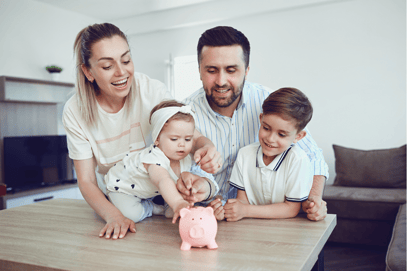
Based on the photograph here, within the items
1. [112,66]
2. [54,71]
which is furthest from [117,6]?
[112,66]

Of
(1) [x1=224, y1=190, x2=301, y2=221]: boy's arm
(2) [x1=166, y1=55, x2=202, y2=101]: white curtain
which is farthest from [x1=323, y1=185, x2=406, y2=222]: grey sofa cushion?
(2) [x1=166, y1=55, x2=202, y2=101]: white curtain

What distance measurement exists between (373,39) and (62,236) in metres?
4.50

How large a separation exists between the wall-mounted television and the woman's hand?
3699 millimetres

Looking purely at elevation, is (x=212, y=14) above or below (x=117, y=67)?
above

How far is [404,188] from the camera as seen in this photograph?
3773mm

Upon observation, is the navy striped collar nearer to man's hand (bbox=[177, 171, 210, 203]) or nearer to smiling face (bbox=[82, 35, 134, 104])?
man's hand (bbox=[177, 171, 210, 203])

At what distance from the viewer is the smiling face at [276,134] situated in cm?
132

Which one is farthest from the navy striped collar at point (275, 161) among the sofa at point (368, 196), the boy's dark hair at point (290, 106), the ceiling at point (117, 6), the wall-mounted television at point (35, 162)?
the ceiling at point (117, 6)

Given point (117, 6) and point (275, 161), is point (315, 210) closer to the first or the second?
point (275, 161)

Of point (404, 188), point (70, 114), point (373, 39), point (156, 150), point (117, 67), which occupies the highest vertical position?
point (373, 39)

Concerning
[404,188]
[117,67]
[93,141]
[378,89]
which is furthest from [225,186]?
[378,89]

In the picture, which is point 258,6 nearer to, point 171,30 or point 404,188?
point 171,30

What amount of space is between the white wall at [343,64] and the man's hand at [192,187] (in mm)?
3866

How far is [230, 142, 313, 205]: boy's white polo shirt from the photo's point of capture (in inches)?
49.9
